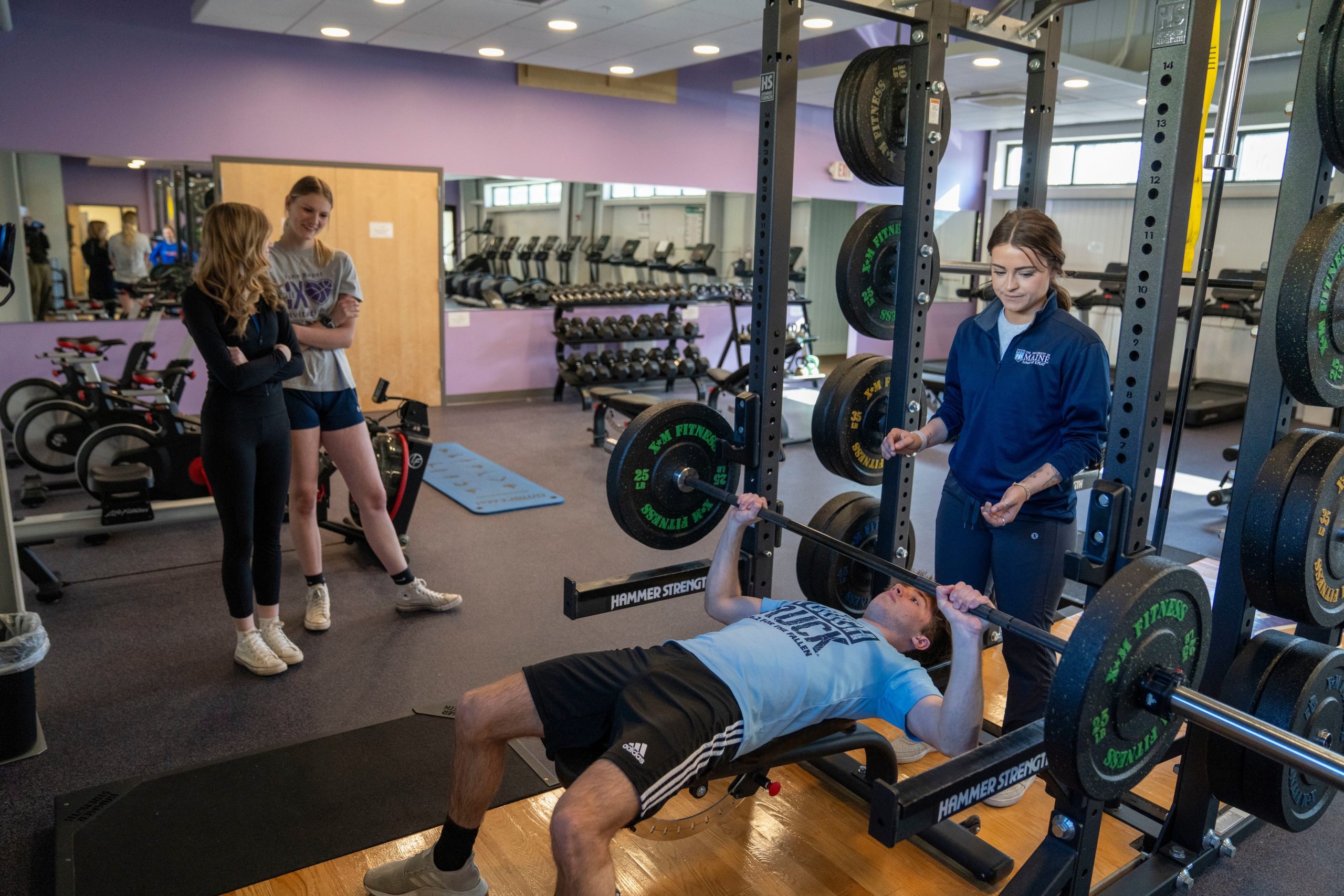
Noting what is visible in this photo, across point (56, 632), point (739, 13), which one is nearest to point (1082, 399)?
point (56, 632)

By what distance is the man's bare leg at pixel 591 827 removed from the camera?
1.44 m

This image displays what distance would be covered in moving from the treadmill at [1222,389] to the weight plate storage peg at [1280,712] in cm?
446

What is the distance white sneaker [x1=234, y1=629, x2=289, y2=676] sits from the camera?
2701mm

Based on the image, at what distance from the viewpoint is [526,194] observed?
23.2ft

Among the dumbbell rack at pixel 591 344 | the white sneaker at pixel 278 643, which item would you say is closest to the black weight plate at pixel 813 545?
the white sneaker at pixel 278 643

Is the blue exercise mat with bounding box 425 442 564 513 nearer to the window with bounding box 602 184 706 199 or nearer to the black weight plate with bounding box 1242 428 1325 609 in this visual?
the window with bounding box 602 184 706 199

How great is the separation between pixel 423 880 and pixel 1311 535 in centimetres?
173

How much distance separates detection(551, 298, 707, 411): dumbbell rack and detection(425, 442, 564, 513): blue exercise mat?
151cm

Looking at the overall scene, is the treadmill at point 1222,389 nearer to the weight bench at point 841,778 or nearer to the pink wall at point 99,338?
the weight bench at point 841,778

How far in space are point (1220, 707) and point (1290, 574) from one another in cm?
54

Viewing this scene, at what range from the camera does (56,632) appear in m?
2.98

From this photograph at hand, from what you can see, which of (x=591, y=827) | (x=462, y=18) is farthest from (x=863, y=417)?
(x=462, y=18)

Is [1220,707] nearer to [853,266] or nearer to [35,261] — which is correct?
[853,266]

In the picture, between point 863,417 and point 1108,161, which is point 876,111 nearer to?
point 863,417
